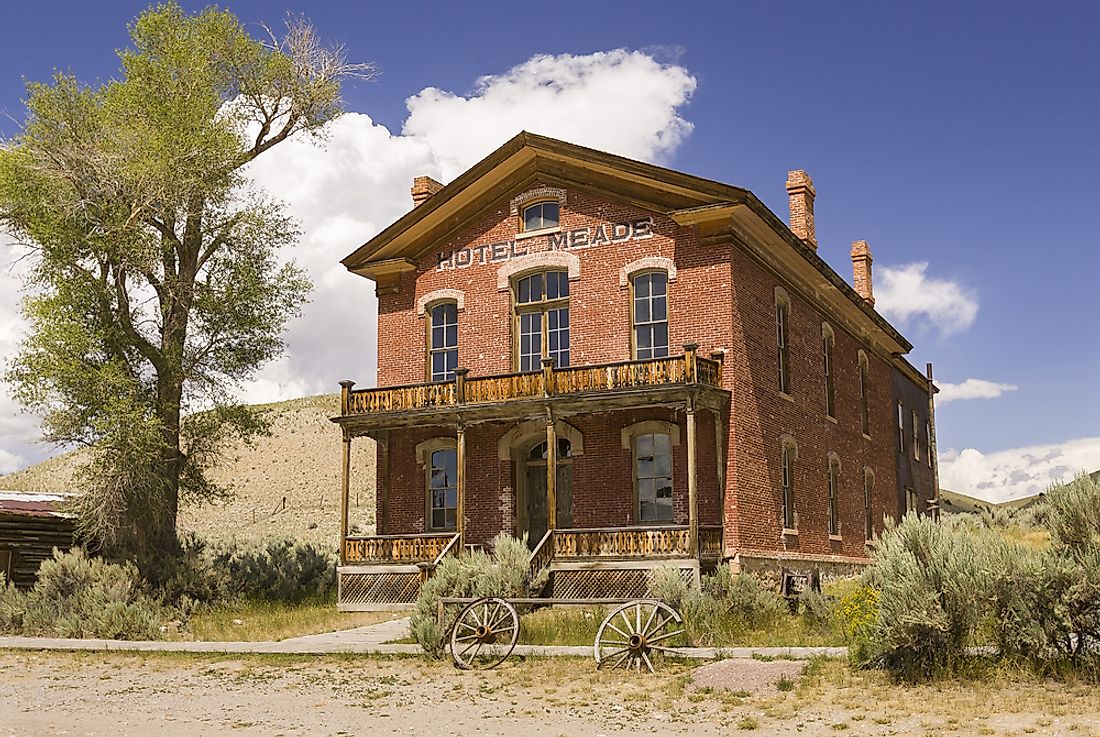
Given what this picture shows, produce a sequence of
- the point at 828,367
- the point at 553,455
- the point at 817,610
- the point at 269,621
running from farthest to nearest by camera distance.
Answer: the point at 828,367, the point at 269,621, the point at 553,455, the point at 817,610

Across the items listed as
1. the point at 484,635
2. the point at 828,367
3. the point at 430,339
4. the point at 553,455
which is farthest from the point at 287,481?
the point at 484,635

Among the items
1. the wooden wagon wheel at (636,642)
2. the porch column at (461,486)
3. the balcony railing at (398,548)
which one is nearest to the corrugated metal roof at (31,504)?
the balcony railing at (398,548)

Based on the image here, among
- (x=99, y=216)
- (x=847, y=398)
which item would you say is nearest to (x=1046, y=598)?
(x=847, y=398)

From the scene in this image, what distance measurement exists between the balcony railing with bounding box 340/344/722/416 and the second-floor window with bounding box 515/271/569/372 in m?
1.98

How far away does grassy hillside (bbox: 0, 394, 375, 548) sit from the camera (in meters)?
63.5

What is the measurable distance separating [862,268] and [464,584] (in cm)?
2131

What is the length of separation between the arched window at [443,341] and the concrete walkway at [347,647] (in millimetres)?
6474

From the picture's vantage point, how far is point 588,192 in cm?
2506

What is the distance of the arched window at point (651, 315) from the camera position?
78.7 feet

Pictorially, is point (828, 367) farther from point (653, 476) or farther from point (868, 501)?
point (653, 476)

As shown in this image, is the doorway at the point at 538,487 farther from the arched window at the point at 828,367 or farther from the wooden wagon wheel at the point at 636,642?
the wooden wagon wheel at the point at 636,642

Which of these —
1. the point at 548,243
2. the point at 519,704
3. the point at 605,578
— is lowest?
the point at 519,704

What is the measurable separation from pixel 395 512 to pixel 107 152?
404 inches

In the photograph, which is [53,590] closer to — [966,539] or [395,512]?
[395,512]
